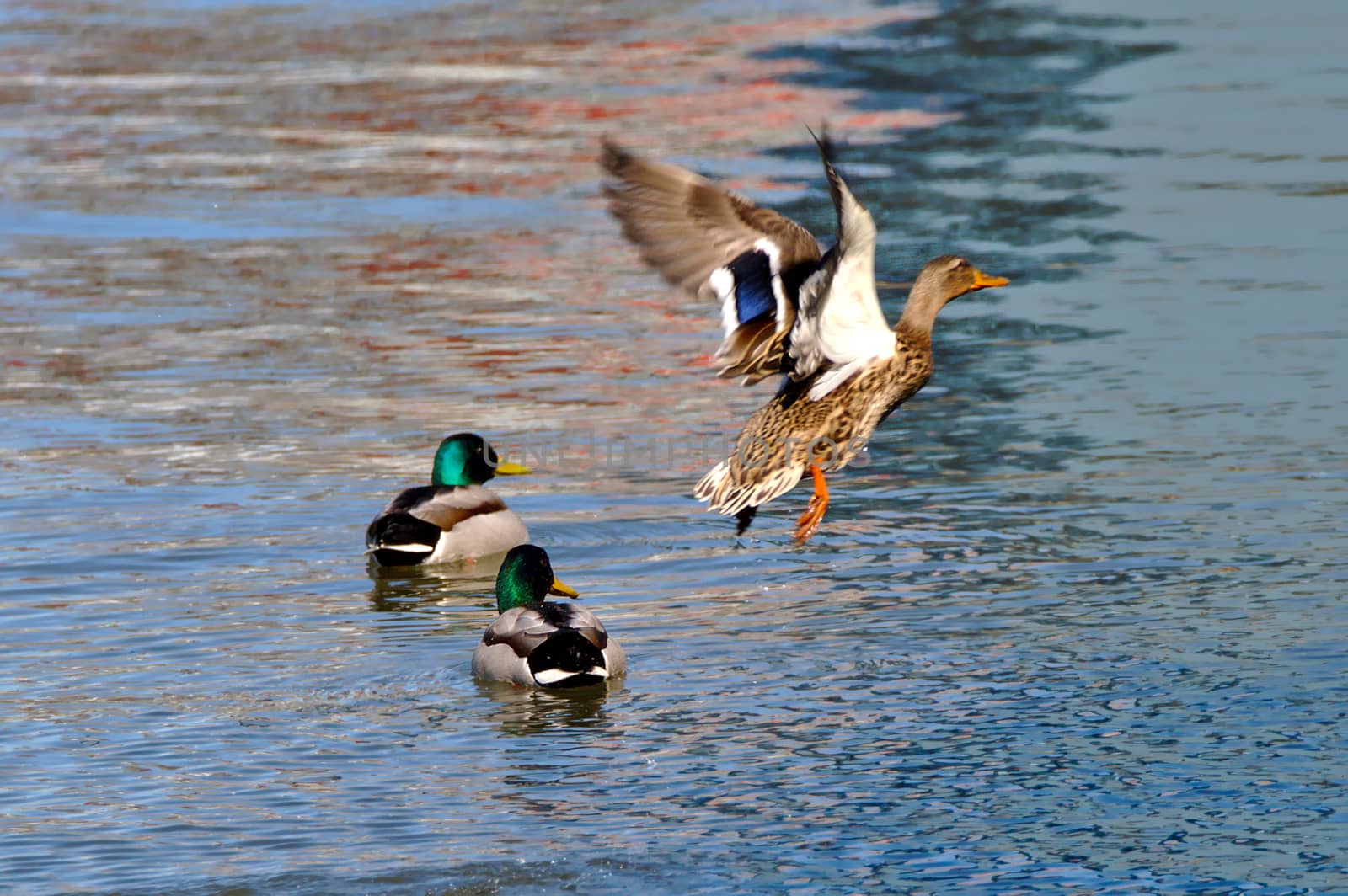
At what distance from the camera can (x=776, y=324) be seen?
8742mm

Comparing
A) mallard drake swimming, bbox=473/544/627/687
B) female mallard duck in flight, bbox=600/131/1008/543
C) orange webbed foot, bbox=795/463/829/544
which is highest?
female mallard duck in flight, bbox=600/131/1008/543

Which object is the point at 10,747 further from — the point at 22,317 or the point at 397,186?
the point at 397,186

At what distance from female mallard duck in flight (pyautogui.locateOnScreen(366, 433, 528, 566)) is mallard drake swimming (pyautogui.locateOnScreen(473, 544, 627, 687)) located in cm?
177

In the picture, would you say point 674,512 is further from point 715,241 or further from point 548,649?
point 548,649

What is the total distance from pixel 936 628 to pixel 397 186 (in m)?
12.3

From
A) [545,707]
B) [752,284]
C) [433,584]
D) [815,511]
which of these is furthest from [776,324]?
[433,584]

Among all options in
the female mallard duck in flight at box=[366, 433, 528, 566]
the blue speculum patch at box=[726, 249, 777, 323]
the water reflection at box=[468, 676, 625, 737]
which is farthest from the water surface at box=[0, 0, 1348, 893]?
the blue speculum patch at box=[726, 249, 777, 323]

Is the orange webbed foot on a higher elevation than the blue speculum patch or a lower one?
lower

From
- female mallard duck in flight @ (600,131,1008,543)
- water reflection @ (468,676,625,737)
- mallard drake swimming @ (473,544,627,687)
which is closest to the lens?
water reflection @ (468,676,625,737)

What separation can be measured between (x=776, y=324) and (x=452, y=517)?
2600 millimetres

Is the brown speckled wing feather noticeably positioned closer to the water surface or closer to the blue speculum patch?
the blue speculum patch

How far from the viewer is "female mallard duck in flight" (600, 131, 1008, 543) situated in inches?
340

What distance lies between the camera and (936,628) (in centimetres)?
877

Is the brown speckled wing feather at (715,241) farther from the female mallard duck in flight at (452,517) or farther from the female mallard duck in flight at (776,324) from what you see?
the female mallard duck in flight at (452,517)
